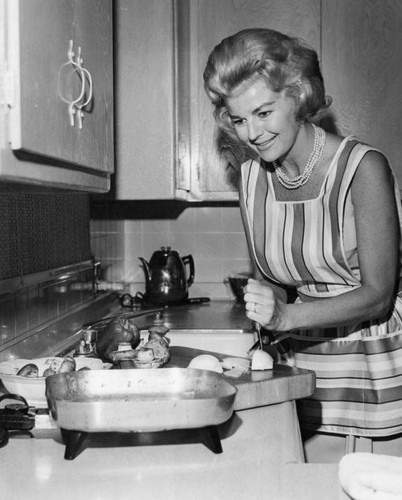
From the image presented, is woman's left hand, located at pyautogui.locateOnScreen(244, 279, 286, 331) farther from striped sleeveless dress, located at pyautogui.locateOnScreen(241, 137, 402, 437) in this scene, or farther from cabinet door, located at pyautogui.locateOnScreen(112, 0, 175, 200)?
cabinet door, located at pyautogui.locateOnScreen(112, 0, 175, 200)

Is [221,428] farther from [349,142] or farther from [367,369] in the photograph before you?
[349,142]

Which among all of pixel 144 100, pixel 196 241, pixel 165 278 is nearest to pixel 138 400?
pixel 144 100

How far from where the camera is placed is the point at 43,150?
43.4 inches

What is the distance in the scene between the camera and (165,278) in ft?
9.89

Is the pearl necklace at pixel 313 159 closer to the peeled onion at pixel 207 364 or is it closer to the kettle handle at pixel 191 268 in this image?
the peeled onion at pixel 207 364

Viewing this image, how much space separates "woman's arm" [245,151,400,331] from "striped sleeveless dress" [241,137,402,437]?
0.08m

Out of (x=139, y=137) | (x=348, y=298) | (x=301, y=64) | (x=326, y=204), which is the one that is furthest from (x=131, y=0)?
(x=348, y=298)

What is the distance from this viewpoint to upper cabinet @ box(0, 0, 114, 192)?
995 millimetres

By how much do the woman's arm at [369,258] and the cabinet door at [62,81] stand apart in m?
0.52

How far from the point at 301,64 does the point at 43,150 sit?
34.0 inches

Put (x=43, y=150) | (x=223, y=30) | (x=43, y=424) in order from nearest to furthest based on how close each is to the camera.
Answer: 1. (x=43, y=150)
2. (x=43, y=424)
3. (x=223, y=30)

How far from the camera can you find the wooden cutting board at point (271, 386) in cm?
151

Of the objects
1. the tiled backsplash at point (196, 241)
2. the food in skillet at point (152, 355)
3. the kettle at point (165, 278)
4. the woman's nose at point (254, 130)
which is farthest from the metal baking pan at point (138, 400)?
the tiled backsplash at point (196, 241)

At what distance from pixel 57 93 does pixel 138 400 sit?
488 mm
